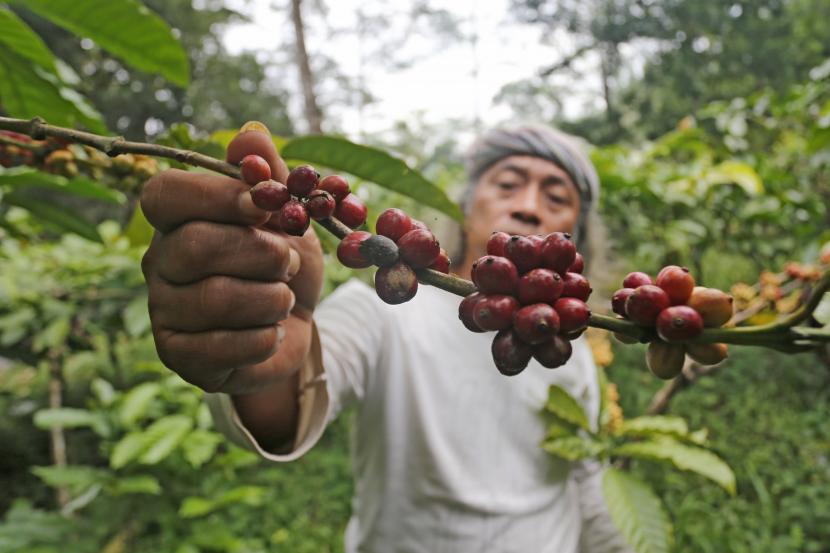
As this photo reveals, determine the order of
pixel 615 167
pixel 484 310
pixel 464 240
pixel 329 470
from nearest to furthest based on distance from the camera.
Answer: pixel 484 310 < pixel 464 240 < pixel 615 167 < pixel 329 470

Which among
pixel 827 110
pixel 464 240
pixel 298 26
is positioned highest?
pixel 298 26

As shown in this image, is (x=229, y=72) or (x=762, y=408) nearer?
(x=762, y=408)

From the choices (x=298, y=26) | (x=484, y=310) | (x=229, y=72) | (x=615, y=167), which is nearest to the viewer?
(x=484, y=310)

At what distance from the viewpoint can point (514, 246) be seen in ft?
1.42

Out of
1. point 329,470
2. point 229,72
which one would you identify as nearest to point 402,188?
point 329,470

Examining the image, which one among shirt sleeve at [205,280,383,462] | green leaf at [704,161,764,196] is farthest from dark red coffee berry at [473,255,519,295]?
green leaf at [704,161,764,196]

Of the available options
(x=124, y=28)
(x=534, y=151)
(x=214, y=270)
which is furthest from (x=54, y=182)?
(x=534, y=151)

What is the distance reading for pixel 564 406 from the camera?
5.36 ft

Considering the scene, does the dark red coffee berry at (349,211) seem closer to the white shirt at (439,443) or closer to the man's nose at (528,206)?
the white shirt at (439,443)

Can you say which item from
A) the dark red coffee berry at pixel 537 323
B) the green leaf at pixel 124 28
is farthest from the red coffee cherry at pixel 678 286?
the green leaf at pixel 124 28

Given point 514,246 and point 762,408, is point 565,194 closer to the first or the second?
point 514,246

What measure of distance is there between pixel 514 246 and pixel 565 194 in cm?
159

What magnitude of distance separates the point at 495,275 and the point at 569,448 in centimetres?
135

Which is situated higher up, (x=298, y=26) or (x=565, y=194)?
(x=298, y=26)
